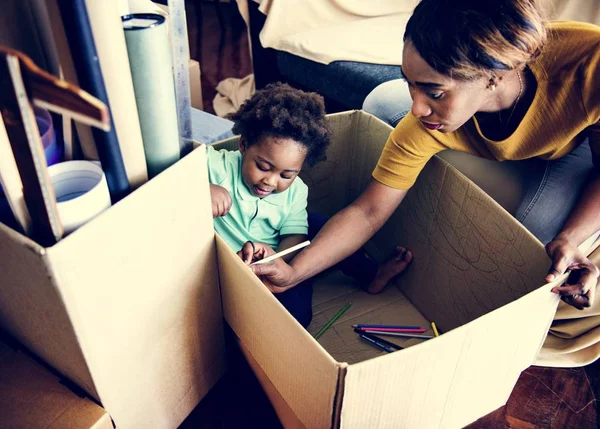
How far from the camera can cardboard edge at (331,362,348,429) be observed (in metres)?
0.54

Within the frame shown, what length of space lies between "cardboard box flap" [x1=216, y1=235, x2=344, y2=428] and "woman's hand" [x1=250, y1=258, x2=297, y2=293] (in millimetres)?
87

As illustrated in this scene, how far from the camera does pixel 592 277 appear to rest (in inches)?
27.4

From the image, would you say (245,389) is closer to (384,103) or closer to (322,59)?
(384,103)

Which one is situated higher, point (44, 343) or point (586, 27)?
point (586, 27)

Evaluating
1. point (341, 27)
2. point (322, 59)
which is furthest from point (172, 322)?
point (341, 27)

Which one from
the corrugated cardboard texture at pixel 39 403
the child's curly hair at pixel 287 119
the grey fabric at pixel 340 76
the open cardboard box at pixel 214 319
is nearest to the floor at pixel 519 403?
the open cardboard box at pixel 214 319

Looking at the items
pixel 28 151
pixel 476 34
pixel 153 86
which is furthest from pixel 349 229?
pixel 28 151

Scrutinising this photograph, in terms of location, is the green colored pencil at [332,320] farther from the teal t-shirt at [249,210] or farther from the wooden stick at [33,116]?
the wooden stick at [33,116]

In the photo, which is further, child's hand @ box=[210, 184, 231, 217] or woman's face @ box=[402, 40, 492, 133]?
child's hand @ box=[210, 184, 231, 217]

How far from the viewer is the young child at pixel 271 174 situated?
3.10 ft

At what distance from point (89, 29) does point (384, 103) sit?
0.88 meters

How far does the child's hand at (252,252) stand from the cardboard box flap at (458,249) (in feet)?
1.14

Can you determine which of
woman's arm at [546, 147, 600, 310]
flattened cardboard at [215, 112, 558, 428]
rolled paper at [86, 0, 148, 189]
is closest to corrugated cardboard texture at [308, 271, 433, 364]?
flattened cardboard at [215, 112, 558, 428]

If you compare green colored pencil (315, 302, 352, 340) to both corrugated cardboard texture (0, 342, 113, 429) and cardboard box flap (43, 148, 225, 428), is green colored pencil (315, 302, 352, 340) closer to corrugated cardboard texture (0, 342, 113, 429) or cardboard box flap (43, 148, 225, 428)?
cardboard box flap (43, 148, 225, 428)
